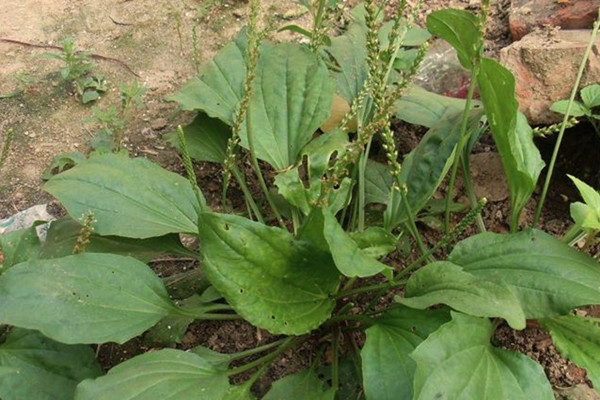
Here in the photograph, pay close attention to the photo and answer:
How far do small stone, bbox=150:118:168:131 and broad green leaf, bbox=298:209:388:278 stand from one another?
1212 mm

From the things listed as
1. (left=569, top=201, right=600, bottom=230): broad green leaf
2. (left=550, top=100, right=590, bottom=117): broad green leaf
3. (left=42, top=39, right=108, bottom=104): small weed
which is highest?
(left=550, top=100, right=590, bottom=117): broad green leaf

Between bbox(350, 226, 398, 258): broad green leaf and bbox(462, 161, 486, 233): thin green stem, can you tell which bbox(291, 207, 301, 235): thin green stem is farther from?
bbox(462, 161, 486, 233): thin green stem

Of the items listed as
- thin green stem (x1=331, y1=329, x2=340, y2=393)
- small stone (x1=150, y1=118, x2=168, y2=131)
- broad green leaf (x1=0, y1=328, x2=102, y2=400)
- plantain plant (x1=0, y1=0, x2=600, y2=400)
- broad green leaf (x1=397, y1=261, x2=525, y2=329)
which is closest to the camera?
broad green leaf (x1=397, y1=261, x2=525, y2=329)

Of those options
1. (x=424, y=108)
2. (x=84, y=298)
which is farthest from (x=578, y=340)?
(x=84, y=298)

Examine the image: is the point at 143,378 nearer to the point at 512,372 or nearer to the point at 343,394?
the point at 343,394

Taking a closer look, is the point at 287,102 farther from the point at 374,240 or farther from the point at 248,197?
the point at 374,240

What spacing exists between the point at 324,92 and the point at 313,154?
0.27 m

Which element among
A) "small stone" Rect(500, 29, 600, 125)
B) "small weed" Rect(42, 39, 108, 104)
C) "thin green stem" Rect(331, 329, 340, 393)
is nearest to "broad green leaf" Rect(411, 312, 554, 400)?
"thin green stem" Rect(331, 329, 340, 393)

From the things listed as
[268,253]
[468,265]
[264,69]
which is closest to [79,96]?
[264,69]

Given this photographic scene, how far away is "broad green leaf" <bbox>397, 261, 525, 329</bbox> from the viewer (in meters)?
1.59

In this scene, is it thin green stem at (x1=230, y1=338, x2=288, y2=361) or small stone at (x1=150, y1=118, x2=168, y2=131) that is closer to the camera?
thin green stem at (x1=230, y1=338, x2=288, y2=361)

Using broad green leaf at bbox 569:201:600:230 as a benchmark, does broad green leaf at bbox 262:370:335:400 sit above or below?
below

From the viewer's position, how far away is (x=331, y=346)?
6.88 feet

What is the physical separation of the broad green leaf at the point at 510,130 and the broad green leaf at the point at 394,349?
1.44 feet
